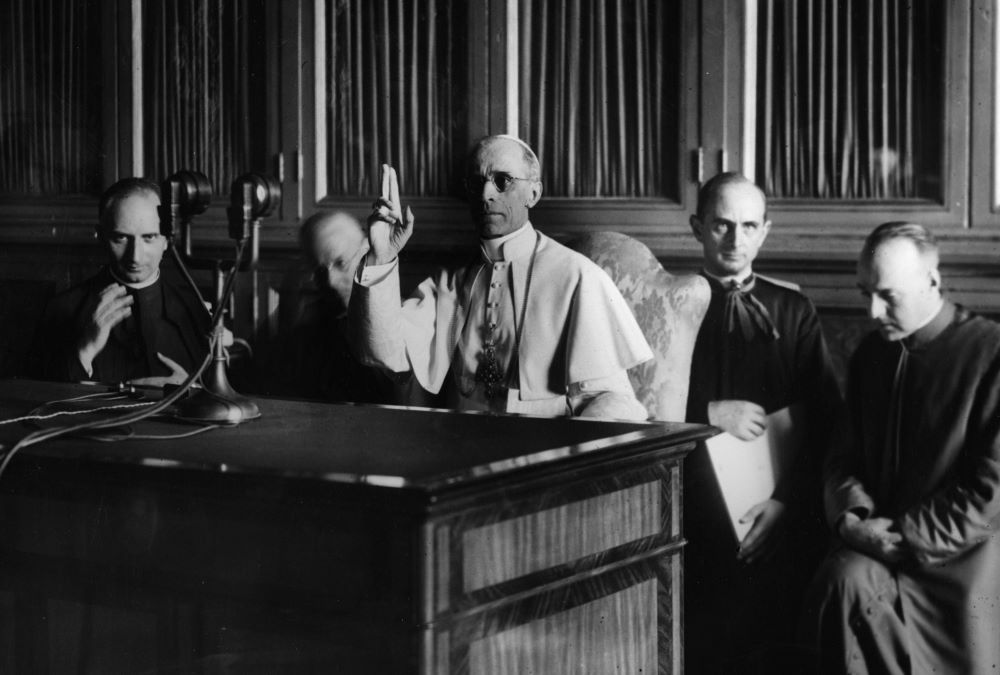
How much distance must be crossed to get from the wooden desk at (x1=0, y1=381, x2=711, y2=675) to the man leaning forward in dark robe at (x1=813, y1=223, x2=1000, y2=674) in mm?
950

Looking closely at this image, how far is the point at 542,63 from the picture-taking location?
3834 millimetres

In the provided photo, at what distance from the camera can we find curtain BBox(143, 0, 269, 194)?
4.34 meters

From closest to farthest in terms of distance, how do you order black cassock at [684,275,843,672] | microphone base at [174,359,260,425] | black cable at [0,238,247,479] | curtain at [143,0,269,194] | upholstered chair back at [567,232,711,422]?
black cable at [0,238,247,479], microphone base at [174,359,260,425], black cassock at [684,275,843,672], upholstered chair back at [567,232,711,422], curtain at [143,0,269,194]

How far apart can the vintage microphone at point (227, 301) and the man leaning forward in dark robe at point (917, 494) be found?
4.93 ft

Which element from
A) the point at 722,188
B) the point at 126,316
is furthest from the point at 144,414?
the point at 126,316

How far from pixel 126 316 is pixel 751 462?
6.51ft

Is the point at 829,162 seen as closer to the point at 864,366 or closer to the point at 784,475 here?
the point at 864,366

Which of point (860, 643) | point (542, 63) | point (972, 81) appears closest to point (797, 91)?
point (972, 81)

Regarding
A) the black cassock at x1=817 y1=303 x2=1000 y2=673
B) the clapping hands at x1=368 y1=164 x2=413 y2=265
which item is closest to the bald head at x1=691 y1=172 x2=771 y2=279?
the black cassock at x1=817 y1=303 x2=1000 y2=673

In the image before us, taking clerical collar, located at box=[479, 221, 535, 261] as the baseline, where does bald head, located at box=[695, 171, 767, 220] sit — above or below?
above

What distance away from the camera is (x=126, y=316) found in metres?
4.01

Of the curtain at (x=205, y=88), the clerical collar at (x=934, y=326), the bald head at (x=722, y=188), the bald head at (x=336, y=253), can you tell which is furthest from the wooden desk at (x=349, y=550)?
the curtain at (x=205, y=88)

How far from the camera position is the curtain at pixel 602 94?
3643 millimetres

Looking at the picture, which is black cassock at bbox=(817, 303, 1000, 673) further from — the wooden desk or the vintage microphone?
the vintage microphone
